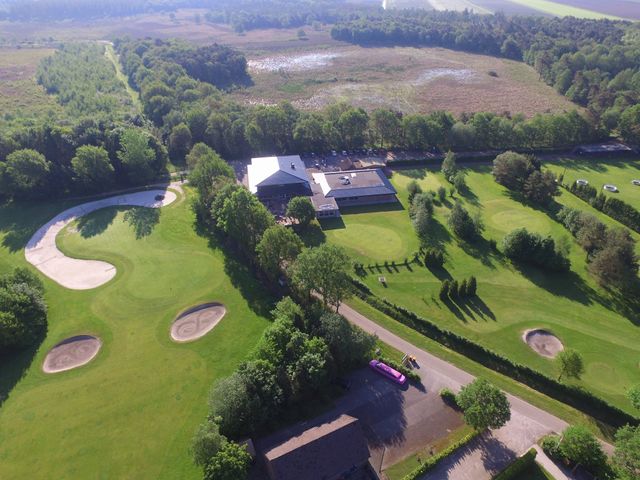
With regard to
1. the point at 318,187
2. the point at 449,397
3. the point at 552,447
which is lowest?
the point at 449,397

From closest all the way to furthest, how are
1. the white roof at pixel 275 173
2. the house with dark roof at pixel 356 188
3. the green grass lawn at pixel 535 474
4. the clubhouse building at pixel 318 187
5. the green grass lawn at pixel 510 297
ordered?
the green grass lawn at pixel 535 474
the green grass lawn at pixel 510 297
the clubhouse building at pixel 318 187
the white roof at pixel 275 173
the house with dark roof at pixel 356 188

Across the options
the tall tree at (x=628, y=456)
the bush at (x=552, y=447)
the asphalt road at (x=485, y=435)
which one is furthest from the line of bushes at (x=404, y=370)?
the tall tree at (x=628, y=456)

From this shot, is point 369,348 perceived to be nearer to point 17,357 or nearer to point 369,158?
point 17,357

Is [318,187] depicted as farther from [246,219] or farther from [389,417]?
[389,417]

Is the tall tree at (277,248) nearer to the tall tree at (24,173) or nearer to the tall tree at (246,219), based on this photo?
the tall tree at (246,219)

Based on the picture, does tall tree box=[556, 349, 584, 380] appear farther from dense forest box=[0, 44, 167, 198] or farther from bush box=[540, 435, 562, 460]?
dense forest box=[0, 44, 167, 198]

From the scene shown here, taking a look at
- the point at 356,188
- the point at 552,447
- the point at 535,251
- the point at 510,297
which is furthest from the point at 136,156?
the point at 552,447

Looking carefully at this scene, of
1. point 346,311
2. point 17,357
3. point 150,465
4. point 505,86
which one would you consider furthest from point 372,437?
point 505,86
